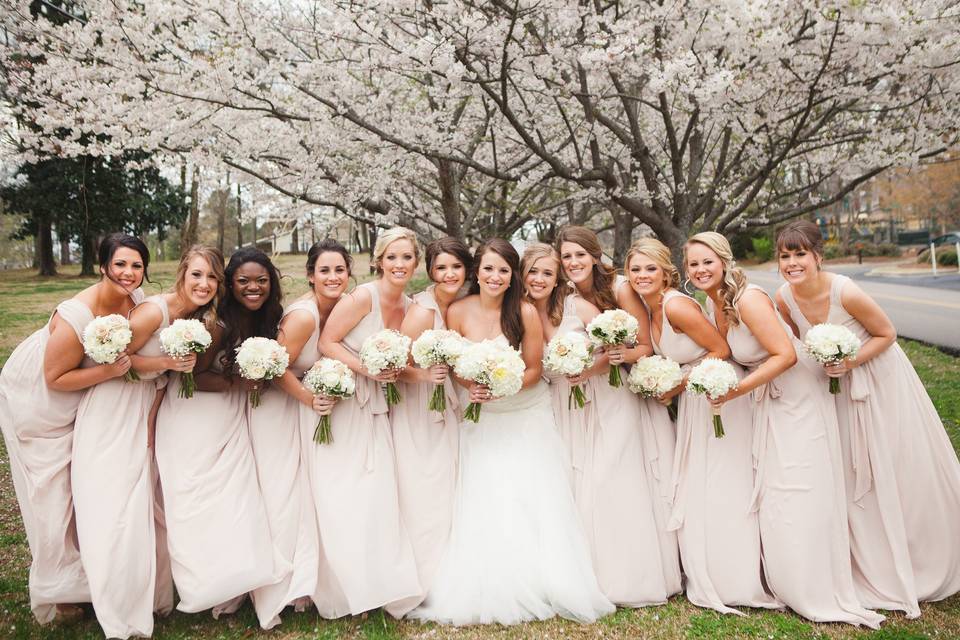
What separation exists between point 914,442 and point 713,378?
4.86ft

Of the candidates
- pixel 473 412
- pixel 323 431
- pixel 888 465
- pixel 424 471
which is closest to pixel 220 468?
pixel 323 431

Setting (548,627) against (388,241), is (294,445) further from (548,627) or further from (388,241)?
(548,627)

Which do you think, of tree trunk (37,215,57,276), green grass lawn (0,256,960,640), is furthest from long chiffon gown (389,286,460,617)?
tree trunk (37,215,57,276)

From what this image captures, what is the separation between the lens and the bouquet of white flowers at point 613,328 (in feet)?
14.5

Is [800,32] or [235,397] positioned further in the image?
[800,32]

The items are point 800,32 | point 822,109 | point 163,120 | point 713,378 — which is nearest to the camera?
point 713,378

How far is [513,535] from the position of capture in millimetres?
4320

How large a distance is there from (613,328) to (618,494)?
1.14 meters

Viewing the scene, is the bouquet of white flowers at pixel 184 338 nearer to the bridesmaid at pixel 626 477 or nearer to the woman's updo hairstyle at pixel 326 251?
the woman's updo hairstyle at pixel 326 251

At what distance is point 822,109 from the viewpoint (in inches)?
396

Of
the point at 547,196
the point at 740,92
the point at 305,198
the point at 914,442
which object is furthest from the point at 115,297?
the point at 547,196

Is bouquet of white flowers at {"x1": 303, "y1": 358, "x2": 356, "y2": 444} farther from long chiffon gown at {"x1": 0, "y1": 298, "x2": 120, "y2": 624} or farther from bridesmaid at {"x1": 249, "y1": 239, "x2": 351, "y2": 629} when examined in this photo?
long chiffon gown at {"x1": 0, "y1": 298, "x2": 120, "y2": 624}

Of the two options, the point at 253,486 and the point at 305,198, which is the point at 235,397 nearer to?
the point at 253,486

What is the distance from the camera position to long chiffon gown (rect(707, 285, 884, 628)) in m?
4.17
